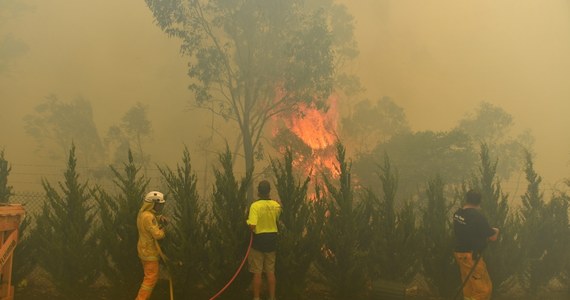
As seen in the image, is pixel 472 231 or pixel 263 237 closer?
pixel 472 231

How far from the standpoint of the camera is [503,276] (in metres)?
8.91

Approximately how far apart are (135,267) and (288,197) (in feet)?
10.0

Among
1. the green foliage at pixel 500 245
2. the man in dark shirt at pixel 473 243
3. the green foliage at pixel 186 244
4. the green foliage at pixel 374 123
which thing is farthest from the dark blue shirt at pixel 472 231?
the green foliage at pixel 374 123

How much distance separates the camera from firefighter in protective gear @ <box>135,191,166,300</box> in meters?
6.79

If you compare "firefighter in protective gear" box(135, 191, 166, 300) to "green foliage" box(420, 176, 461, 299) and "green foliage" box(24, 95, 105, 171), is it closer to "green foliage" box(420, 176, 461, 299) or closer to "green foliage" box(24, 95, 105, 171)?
"green foliage" box(420, 176, 461, 299)

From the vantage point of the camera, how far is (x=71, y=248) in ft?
26.8

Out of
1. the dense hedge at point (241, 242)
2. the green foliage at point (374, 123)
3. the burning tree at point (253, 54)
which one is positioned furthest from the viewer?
the green foliage at point (374, 123)

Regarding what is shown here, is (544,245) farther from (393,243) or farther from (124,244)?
(124,244)

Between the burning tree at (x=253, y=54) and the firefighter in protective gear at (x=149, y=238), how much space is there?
13.0m

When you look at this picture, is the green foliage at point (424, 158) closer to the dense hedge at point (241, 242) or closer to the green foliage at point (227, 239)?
the dense hedge at point (241, 242)

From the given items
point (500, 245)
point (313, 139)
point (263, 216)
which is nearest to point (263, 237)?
point (263, 216)

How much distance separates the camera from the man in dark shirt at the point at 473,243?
→ 275 inches

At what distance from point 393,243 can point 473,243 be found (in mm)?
1830

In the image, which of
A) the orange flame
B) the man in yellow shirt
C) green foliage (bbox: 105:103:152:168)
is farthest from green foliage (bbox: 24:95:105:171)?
the man in yellow shirt
